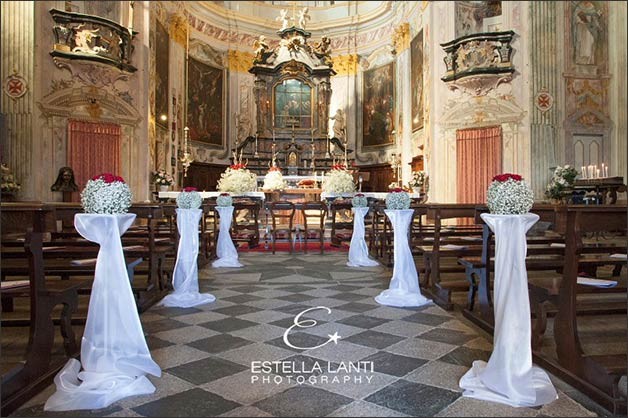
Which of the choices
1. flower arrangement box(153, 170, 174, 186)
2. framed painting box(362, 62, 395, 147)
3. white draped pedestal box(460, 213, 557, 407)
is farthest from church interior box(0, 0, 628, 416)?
flower arrangement box(153, 170, 174, 186)

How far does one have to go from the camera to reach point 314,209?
337 inches

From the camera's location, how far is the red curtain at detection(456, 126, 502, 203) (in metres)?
12.1

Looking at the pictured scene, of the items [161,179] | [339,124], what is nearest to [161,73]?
[161,179]

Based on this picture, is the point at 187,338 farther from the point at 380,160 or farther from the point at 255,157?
the point at 380,160

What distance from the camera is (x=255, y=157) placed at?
17156 mm

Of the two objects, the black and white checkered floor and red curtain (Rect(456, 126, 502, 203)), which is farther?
red curtain (Rect(456, 126, 502, 203))

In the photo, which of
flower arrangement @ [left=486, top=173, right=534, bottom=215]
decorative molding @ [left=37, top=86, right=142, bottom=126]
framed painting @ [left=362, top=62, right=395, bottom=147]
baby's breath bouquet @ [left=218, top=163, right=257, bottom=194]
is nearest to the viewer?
flower arrangement @ [left=486, top=173, right=534, bottom=215]

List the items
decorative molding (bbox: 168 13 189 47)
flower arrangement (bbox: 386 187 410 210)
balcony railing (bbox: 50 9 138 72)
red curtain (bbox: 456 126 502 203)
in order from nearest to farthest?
flower arrangement (bbox: 386 187 410 210) < balcony railing (bbox: 50 9 138 72) < red curtain (bbox: 456 126 502 203) < decorative molding (bbox: 168 13 189 47)

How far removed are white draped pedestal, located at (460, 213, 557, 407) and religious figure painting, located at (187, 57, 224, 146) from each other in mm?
15470

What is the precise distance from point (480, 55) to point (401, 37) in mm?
5276

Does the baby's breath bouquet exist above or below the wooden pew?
above

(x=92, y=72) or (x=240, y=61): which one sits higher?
(x=240, y=61)

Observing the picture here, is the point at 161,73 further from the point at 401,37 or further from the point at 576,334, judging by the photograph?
the point at 576,334

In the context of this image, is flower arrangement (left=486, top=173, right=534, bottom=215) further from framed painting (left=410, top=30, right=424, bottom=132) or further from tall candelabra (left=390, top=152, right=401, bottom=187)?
tall candelabra (left=390, top=152, right=401, bottom=187)
